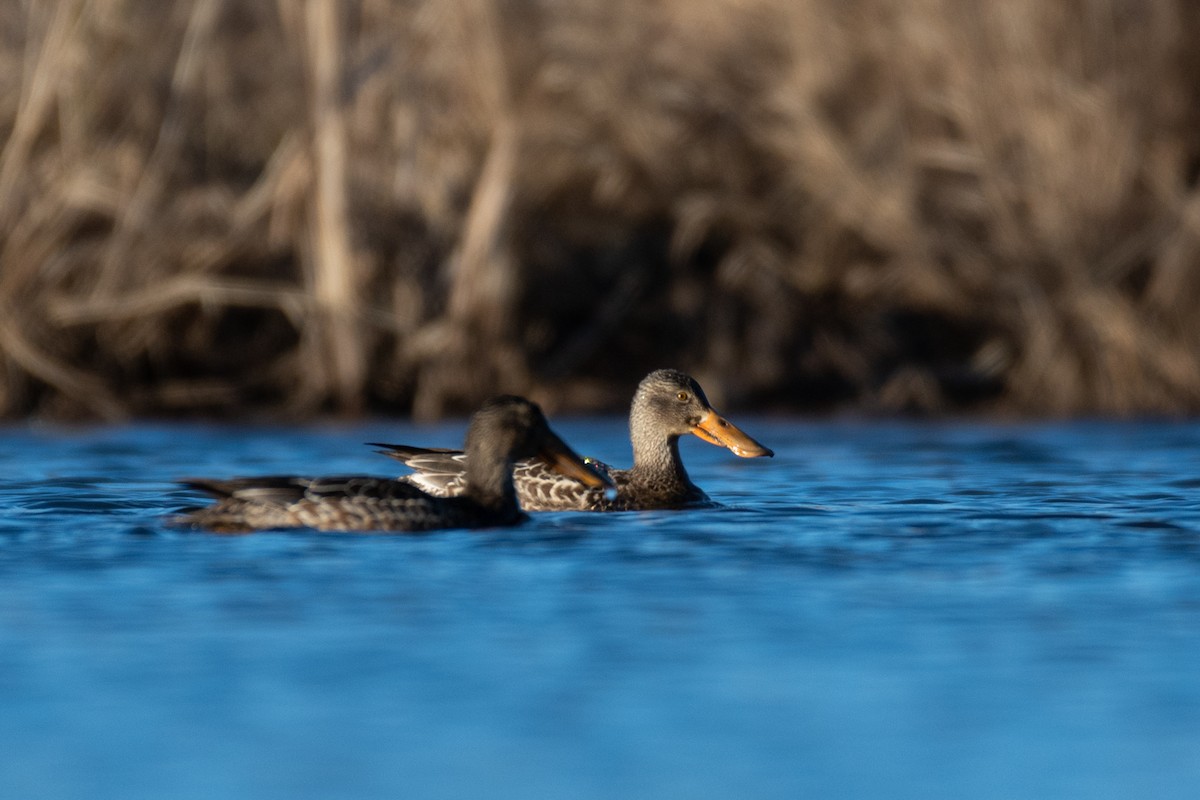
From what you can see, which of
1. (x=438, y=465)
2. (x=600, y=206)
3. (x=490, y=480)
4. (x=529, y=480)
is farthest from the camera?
(x=600, y=206)

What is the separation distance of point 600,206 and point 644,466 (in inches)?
213

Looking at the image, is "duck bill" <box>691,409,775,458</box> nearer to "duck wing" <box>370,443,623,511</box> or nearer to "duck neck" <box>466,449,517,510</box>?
"duck wing" <box>370,443,623,511</box>

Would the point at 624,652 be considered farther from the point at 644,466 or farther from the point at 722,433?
the point at 722,433

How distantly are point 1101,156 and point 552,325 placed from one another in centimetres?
382

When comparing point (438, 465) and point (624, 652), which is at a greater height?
point (438, 465)

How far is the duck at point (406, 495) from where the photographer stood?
26.8ft

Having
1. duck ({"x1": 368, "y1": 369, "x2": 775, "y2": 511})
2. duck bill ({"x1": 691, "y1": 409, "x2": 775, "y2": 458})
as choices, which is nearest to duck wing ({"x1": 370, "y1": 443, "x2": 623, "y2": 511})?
duck ({"x1": 368, "y1": 369, "x2": 775, "y2": 511})

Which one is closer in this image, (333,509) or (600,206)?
(333,509)

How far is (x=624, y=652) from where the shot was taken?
589 centimetres

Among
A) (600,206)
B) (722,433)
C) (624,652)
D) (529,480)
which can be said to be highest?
(600,206)

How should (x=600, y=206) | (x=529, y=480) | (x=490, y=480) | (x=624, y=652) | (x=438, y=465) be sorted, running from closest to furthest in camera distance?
1. (x=624, y=652)
2. (x=490, y=480)
3. (x=438, y=465)
4. (x=529, y=480)
5. (x=600, y=206)

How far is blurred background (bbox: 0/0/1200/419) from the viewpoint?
1342cm

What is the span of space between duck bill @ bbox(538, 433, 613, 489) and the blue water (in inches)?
7.4

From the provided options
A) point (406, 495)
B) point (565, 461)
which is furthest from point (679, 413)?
point (406, 495)
